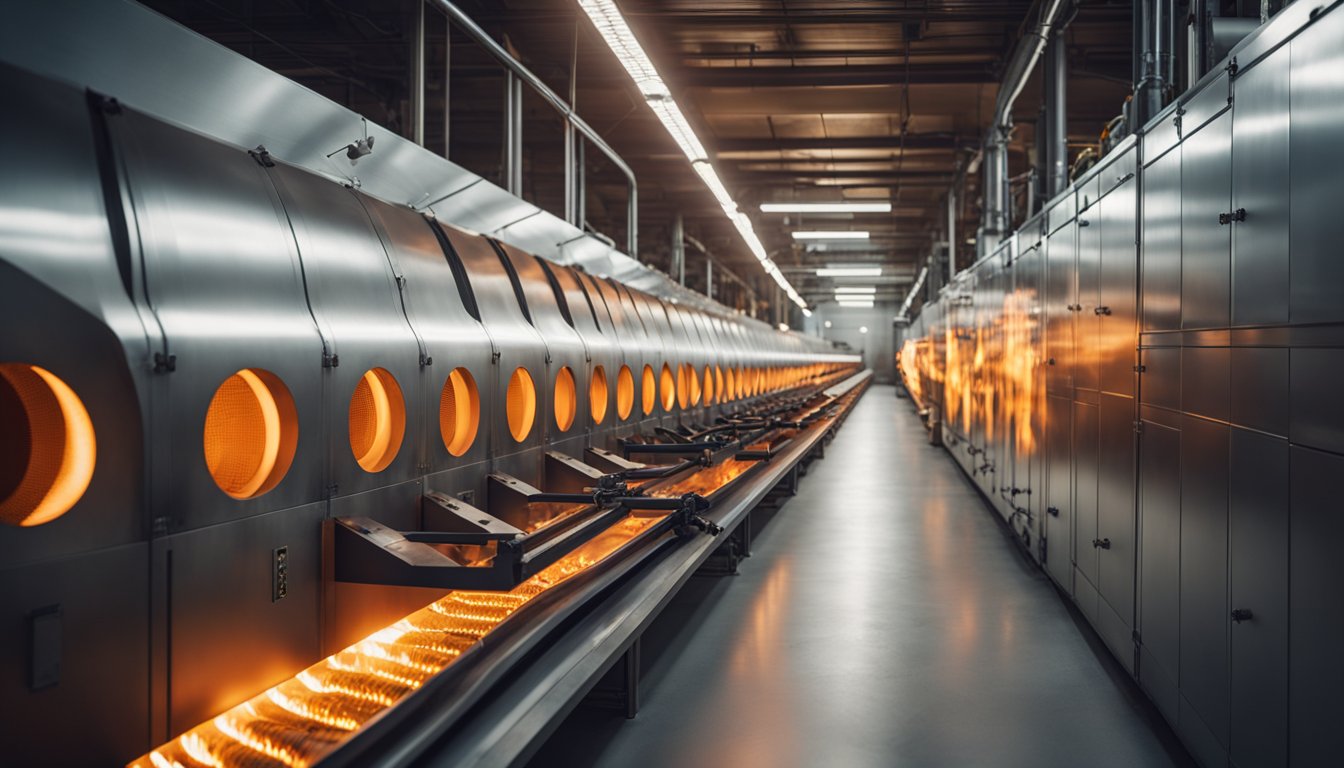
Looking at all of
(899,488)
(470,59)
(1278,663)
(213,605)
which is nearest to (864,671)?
(1278,663)

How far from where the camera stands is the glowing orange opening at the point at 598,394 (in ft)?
16.4

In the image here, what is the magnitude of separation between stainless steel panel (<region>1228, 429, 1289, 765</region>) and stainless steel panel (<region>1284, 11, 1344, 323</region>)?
0.38 m

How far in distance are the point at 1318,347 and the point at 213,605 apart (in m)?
2.38

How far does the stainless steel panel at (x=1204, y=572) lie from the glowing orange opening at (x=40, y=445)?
8.71 feet

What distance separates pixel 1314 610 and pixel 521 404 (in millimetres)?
2974

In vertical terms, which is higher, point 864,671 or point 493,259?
point 493,259

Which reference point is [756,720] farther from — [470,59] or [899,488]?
[470,59]

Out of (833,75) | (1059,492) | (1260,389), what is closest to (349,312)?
(1260,389)

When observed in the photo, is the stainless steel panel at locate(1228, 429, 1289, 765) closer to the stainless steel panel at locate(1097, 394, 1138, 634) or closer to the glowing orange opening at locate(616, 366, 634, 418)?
the stainless steel panel at locate(1097, 394, 1138, 634)

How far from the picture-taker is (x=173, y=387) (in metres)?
1.87

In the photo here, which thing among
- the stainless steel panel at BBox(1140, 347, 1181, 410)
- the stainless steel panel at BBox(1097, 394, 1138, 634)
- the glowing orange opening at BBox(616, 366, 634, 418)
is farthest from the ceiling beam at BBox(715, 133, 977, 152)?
the stainless steel panel at BBox(1140, 347, 1181, 410)

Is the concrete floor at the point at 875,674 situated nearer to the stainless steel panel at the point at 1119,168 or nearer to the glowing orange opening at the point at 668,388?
the glowing orange opening at the point at 668,388

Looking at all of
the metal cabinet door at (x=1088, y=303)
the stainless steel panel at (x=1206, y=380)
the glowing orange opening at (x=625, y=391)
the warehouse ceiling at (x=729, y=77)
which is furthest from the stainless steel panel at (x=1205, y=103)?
the glowing orange opening at (x=625, y=391)

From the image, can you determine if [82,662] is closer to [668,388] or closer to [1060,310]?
[1060,310]
